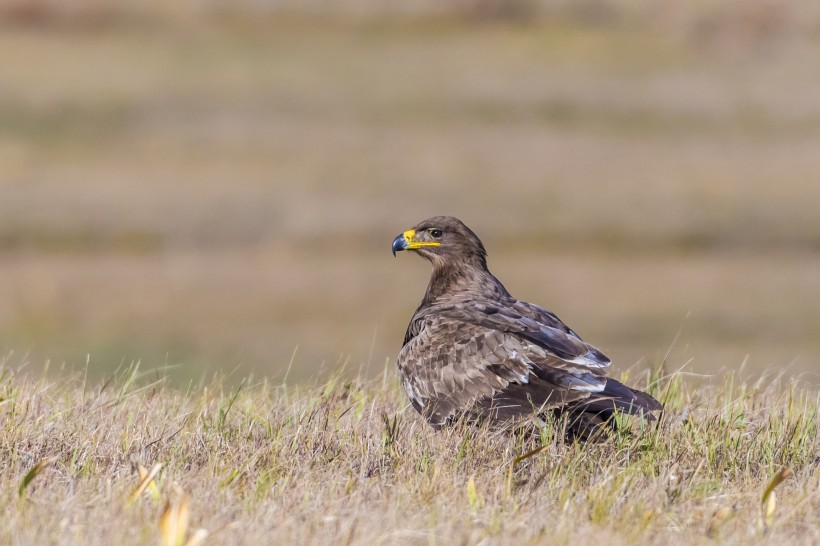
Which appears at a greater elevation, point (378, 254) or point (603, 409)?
point (603, 409)

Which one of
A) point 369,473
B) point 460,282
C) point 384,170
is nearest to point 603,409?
point 369,473

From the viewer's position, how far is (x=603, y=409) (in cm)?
612

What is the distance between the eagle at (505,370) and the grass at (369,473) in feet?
0.56

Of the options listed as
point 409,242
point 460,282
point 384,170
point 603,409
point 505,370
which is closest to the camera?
point 603,409

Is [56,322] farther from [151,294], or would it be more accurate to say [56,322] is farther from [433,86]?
[433,86]

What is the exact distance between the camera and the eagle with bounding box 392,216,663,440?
6.24 m

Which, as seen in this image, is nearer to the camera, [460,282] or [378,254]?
[460,282]

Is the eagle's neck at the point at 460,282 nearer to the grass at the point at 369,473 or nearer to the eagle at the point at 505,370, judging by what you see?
the eagle at the point at 505,370

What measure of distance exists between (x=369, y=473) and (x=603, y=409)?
1.18 metres

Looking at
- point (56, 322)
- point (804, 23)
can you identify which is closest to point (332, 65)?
point (804, 23)

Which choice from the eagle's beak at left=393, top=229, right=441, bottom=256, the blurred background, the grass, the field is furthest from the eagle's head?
the blurred background

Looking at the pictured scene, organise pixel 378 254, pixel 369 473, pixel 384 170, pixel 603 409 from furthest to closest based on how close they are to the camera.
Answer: pixel 384 170, pixel 378 254, pixel 603 409, pixel 369 473

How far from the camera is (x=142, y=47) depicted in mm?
30266

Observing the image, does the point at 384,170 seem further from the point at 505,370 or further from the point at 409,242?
the point at 505,370
